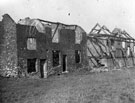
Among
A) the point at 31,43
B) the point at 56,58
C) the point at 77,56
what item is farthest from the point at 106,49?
the point at 31,43

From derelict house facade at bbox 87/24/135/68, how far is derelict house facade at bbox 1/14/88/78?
117 inches

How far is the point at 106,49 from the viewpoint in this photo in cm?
3531

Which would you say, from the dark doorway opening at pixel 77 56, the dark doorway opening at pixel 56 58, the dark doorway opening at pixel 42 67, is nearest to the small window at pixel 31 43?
the dark doorway opening at pixel 42 67

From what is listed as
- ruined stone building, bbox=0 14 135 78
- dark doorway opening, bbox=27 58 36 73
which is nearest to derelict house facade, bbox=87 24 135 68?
ruined stone building, bbox=0 14 135 78

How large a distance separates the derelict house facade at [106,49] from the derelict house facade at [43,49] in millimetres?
2982

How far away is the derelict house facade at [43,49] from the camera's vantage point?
72.8ft

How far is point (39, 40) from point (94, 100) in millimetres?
14908

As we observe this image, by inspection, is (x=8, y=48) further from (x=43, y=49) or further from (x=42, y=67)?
(x=42, y=67)

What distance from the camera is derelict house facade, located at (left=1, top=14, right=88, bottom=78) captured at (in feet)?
72.8

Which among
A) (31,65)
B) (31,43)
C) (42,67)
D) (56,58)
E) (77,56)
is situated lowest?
(42,67)

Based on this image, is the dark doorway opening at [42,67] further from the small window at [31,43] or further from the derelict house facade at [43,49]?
the small window at [31,43]

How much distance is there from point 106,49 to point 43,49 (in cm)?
1378

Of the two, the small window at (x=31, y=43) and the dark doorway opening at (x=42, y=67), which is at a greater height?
the small window at (x=31, y=43)

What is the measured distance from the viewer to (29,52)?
75.5 feet
